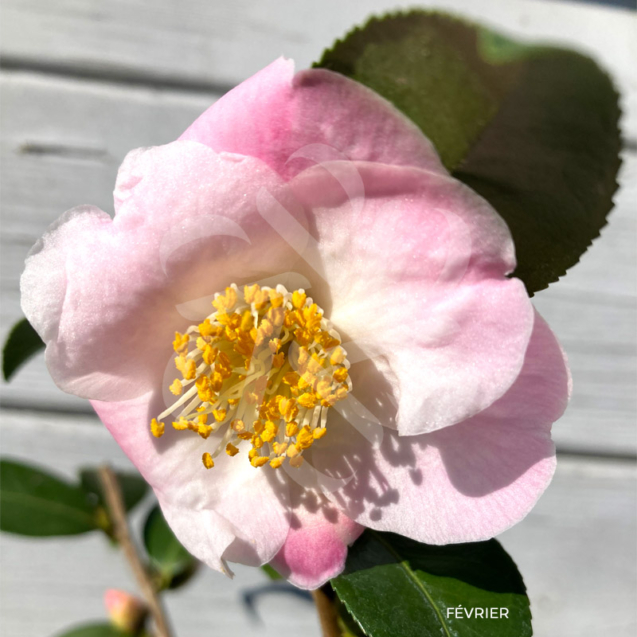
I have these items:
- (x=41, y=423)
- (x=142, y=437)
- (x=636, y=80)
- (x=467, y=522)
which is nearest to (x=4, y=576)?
(x=41, y=423)

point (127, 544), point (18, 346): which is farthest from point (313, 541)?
point (127, 544)

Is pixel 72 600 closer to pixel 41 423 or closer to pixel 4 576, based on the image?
pixel 4 576

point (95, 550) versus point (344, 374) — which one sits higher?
point (344, 374)

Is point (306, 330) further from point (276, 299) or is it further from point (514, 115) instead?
point (514, 115)

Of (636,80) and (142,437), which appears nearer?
(142,437)

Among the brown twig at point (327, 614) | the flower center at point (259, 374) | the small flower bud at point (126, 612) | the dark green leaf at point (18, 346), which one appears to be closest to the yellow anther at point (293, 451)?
the flower center at point (259, 374)

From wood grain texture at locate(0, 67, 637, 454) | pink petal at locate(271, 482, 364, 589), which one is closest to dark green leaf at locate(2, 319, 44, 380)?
pink petal at locate(271, 482, 364, 589)
